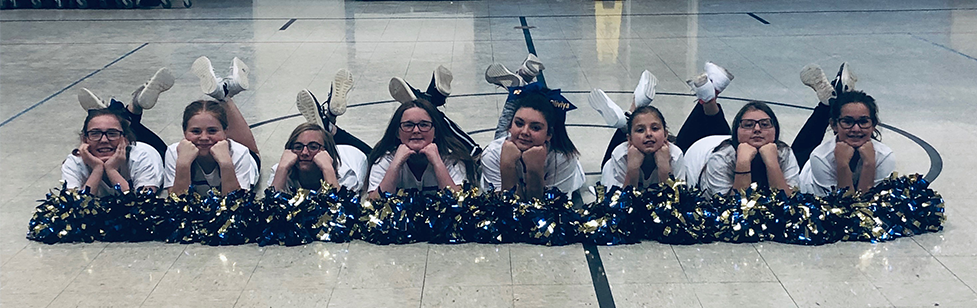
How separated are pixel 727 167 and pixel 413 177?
1310 mm

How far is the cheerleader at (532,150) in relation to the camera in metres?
3.96

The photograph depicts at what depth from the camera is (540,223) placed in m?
3.86

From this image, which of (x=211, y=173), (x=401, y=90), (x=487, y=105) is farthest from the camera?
(x=487, y=105)

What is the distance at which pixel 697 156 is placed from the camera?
4.18 metres

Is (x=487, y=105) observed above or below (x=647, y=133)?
below

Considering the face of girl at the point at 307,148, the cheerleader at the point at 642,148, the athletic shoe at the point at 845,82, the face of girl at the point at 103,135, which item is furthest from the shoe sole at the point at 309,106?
the athletic shoe at the point at 845,82

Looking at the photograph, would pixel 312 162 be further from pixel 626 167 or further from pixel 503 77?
pixel 626 167

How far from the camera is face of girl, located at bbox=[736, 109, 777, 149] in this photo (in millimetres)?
3945

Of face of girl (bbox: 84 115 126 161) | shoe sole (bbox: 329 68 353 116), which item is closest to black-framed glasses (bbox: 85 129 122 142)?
face of girl (bbox: 84 115 126 161)

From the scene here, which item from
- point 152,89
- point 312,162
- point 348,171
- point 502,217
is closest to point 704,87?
point 502,217

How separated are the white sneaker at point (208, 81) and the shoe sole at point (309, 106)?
0.37m

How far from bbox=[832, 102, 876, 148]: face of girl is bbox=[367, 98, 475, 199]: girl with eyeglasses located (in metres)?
1.54

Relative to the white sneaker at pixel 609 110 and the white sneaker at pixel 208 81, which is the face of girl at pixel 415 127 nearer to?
the white sneaker at pixel 609 110

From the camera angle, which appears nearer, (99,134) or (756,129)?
(756,129)
